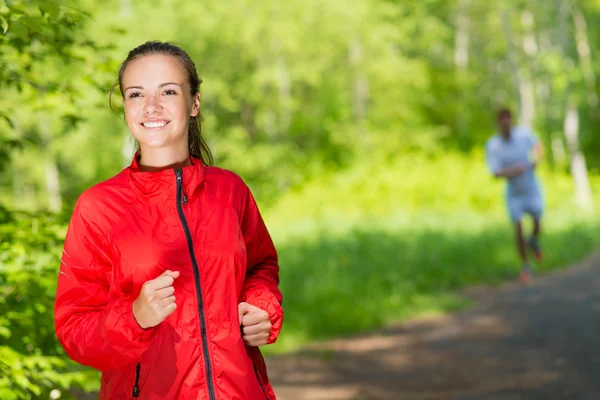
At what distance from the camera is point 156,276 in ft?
7.41

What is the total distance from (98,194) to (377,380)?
223 inches

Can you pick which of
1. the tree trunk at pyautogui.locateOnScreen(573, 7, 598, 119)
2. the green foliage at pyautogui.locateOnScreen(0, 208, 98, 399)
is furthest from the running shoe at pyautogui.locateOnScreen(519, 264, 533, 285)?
the tree trunk at pyautogui.locateOnScreen(573, 7, 598, 119)

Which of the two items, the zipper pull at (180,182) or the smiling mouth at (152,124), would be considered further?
the smiling mouth at (152,124)

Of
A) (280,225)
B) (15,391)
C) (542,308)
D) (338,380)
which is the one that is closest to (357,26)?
(280,225)

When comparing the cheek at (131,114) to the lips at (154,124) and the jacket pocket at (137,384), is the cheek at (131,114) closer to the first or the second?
the lips at (154,124)

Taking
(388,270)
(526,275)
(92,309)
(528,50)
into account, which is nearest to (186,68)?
(92,309)

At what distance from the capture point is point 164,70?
2.47 m

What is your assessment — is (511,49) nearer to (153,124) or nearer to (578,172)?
(578,172)

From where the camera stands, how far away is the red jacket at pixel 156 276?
89.0 inches

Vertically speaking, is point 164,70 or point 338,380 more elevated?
point 164,70

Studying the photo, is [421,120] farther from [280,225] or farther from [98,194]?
[98,194]

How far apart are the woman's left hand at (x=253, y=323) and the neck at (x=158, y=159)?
1.49ft

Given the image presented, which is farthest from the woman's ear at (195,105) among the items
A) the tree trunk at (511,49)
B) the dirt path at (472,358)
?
the tree trunk at (511,49)

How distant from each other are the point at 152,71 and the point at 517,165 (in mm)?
9800
